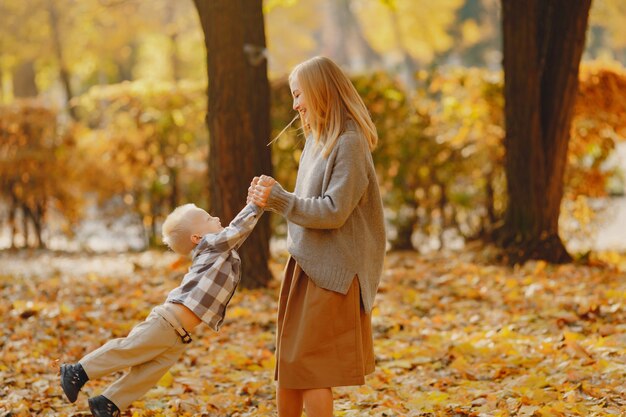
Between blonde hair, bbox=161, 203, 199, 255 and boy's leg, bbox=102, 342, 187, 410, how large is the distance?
42 centimetres

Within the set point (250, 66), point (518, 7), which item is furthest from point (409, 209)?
point (250, 66)

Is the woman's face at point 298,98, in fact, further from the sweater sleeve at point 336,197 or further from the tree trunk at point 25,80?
the tree trunk at point 25,80

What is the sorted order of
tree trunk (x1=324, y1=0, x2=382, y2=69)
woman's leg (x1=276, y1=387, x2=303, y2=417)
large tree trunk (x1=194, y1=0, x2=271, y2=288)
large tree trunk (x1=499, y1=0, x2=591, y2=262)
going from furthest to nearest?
tree trunk (x1=324, y1=0, x2=382, y2=69) → large tree trunk (x1=499, y1=0, x2=591, y2=262) → large tree trunk (x1=194, y1=0, x2=271, y2=288) → woman's leg (x1=276, y1=387, x2=303, y2=417)

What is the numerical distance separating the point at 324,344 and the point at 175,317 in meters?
0.72

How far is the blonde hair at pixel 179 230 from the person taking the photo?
378 centimetres

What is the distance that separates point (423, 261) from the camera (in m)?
9.76

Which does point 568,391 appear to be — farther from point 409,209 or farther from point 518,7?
point 409,209

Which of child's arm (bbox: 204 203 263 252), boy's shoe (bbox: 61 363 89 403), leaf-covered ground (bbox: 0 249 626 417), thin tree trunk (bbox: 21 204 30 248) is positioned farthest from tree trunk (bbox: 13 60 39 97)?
child's arm (bbox: 204 203 263 252)

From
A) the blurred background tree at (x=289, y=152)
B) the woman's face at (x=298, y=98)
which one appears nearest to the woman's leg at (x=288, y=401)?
the woman's face at (x=298, y=98)

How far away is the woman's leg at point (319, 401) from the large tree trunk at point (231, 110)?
4.00 m

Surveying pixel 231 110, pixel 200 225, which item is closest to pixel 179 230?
pixel 200 225

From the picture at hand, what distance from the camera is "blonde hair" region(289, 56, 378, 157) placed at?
139 inches

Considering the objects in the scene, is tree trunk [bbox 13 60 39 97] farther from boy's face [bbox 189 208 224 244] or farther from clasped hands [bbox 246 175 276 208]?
clasped hands [bbox 246 175 276 208]

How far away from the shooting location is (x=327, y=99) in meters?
3.55
